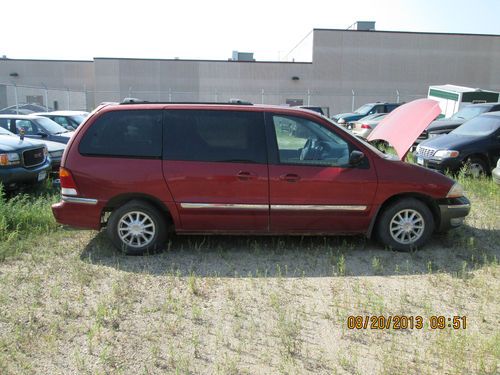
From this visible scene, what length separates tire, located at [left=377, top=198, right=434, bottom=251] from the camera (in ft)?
16.8

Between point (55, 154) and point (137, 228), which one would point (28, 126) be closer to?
point (55, 154)

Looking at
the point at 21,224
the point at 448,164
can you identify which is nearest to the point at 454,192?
the point at 448,164

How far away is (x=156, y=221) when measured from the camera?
503 centimetres

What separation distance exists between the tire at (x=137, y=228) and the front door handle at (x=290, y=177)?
1.43 m

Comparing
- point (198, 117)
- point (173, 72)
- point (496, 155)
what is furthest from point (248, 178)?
point (173, 72)

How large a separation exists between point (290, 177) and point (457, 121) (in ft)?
34.0

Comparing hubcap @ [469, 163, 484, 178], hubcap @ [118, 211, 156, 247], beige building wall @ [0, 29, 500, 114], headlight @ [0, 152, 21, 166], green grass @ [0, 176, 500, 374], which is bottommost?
green grass @ [0, 176, 500, 374]

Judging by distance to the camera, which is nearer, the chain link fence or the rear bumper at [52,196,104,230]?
the rear bumper at [52,196,104,230]

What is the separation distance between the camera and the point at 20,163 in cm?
771

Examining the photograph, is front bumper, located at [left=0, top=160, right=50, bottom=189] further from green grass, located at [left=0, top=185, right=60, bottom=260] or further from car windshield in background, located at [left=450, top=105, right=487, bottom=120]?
car windshield in background, located at [left=450, top=105, right=487, bottom=120]

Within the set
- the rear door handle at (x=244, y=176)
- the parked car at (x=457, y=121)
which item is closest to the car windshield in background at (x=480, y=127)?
the parked car at (x=457, y=121)

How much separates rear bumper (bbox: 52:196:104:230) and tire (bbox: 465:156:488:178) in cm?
755

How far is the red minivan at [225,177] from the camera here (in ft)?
16.1

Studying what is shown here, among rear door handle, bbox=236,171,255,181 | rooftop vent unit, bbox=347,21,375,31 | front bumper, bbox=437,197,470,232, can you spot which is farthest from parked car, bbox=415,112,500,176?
rooftop vent unit, bbox=347,21,375,31
